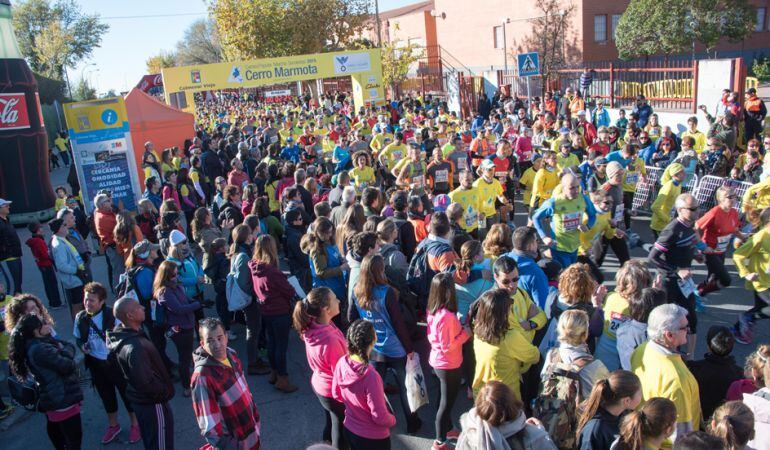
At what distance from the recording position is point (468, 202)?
7.88m

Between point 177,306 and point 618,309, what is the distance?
385 cm

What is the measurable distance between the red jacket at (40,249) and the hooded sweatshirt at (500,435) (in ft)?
24.6

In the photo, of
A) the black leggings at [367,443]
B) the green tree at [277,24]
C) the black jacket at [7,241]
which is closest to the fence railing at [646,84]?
the black leggings at [367,443]

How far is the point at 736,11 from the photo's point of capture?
26.5 m

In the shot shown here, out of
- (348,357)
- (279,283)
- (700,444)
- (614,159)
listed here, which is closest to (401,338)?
(348,357)

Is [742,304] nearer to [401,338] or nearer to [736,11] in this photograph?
[401,338]

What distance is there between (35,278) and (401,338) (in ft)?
30.9

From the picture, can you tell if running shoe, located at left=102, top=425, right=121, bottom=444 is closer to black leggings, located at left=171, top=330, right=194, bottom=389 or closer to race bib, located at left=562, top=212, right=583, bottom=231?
black leggings, located at left=171, top=330, right=194, bottom=389

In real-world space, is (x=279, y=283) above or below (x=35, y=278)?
above

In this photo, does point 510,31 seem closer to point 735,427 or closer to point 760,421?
point 760,421

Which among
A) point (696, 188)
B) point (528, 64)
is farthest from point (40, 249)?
point (528, 64)

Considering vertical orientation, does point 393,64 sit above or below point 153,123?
above

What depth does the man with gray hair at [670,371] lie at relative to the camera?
3.40m

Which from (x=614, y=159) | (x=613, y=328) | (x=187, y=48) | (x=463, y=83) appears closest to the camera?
(x=613, y=328)
